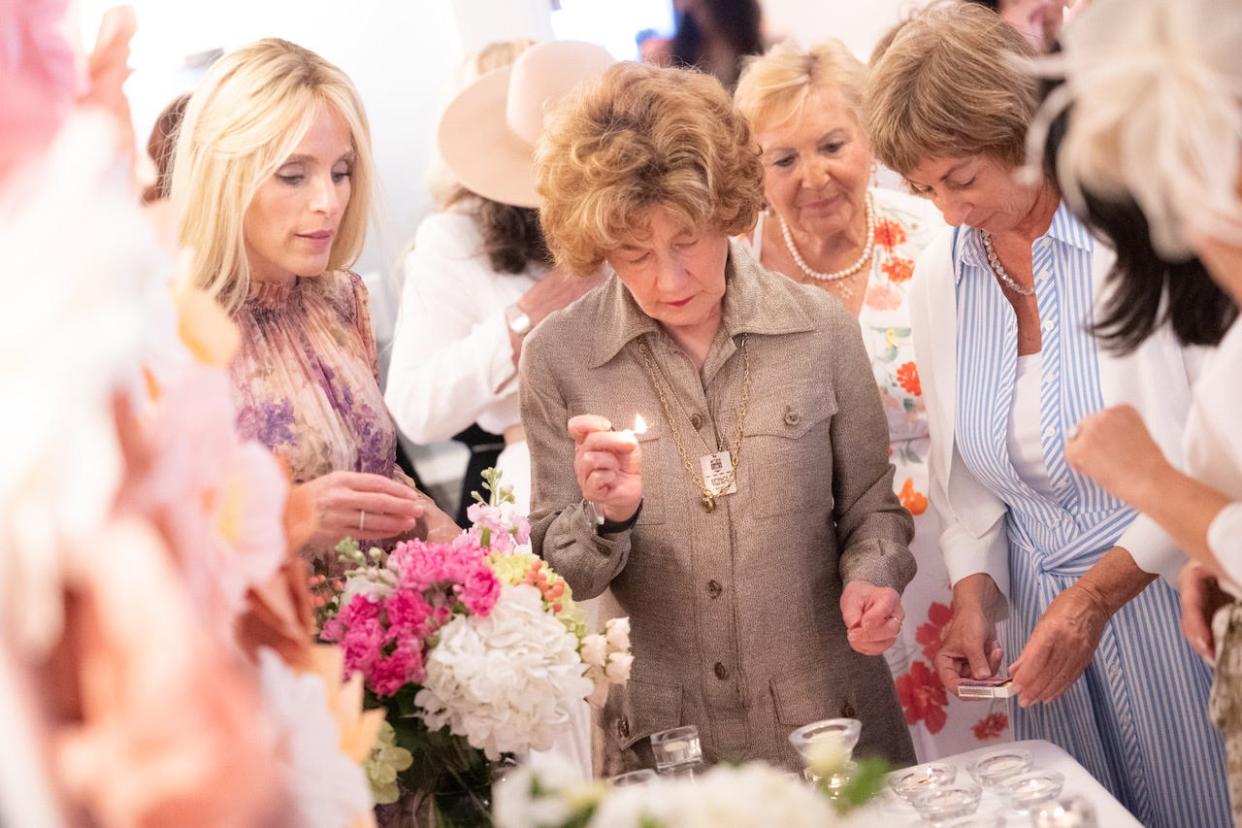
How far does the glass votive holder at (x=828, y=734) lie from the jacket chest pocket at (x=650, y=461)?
0.54m

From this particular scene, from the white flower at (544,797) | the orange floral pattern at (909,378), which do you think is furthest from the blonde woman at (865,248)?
the white flower at (544,797)

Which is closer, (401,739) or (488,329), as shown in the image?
(401,739)

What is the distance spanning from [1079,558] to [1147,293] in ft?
2.93

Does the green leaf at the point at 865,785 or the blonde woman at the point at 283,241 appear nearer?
the green leaf at the point at 865,785

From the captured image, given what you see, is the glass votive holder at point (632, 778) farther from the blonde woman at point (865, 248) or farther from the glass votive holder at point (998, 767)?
the blonde woman at point (865, 248)

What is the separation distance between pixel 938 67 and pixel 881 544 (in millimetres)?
762

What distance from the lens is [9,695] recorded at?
69 centimetres

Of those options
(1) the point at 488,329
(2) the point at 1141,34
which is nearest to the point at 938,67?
(2) the point at 1141,34

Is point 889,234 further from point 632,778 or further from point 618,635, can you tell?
point 632,778

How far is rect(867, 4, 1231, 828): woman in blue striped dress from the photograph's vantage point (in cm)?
197

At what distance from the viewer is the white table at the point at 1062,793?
161 centimetres

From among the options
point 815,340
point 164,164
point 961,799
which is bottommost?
point 961,799

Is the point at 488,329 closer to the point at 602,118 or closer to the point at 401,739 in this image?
the point at 602,118

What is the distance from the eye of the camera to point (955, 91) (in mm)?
2055
